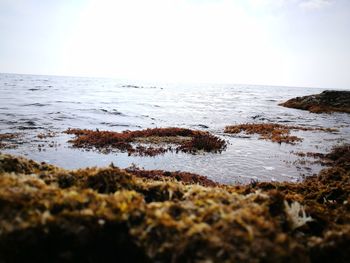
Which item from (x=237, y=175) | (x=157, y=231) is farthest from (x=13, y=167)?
(x=237, y=175)

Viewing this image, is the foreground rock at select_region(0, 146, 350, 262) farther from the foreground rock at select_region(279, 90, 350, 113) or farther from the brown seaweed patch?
the foreground rock at select_region(279, 90, 350, 113)

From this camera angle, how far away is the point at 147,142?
20.3 metres

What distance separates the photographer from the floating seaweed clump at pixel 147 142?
59.3 feet

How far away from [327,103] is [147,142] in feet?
140

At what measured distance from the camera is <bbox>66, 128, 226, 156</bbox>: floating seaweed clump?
59.3ft

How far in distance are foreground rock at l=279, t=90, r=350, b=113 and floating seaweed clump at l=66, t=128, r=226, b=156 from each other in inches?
1349

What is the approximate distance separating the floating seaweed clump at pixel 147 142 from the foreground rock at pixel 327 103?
1349 inches

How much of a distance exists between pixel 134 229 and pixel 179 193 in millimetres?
1273

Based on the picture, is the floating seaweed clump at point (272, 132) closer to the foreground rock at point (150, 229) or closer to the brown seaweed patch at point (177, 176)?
the brown seaweed patch at point (177, 176)

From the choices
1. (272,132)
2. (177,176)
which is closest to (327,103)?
(272,132)

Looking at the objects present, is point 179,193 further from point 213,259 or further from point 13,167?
point 13,167

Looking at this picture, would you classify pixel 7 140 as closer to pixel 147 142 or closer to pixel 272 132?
pixel 147 142

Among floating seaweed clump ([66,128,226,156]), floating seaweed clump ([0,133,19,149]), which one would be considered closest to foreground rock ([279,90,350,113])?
floating seaweed clump ([66,128,226,156])

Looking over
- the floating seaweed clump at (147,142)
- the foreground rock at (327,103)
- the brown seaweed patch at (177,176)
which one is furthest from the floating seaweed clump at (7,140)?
the foreground rock at (327,103)
